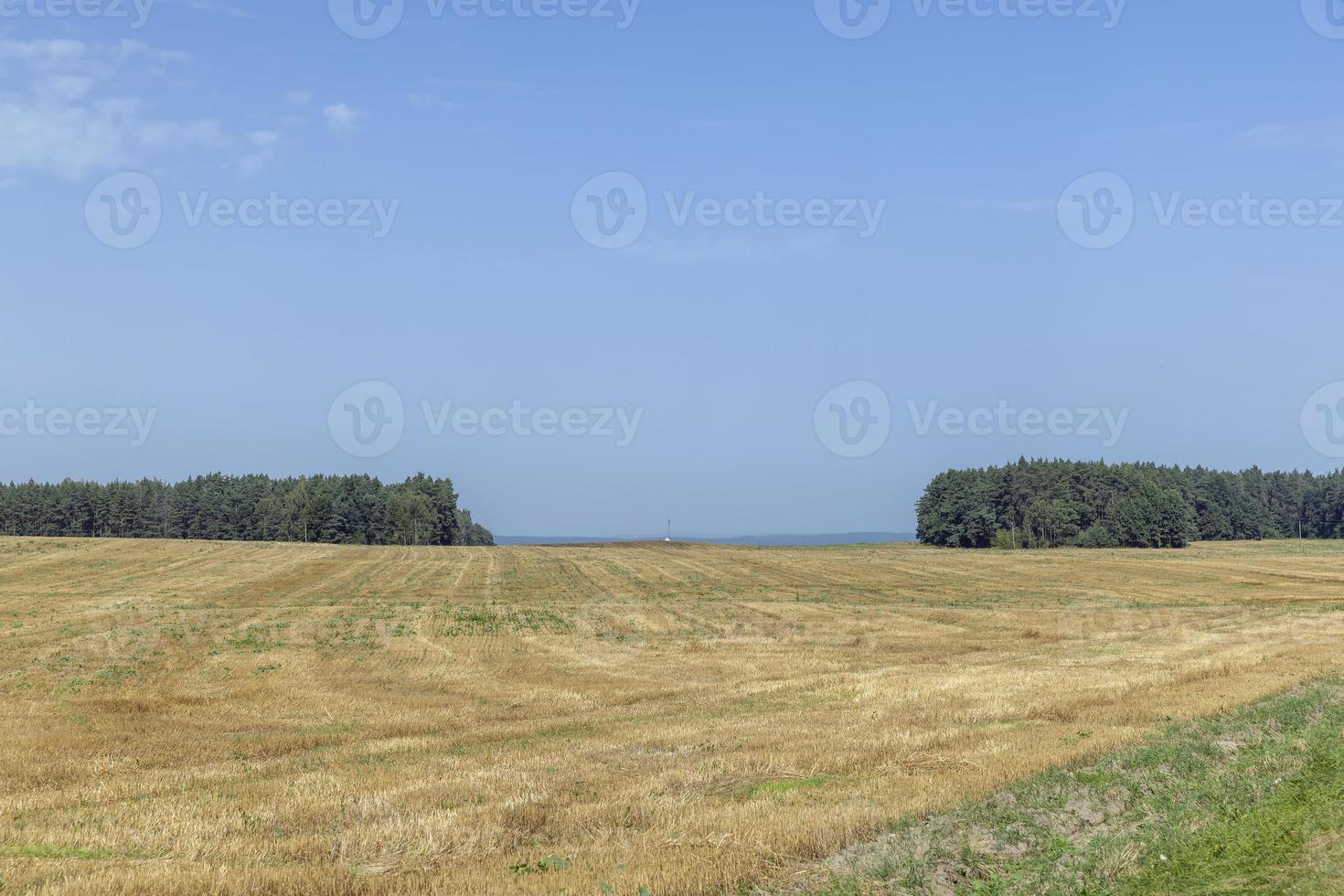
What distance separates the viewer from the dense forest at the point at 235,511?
571 feet

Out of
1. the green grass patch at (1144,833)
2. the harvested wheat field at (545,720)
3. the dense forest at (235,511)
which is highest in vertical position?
the dense forest at (235,511)

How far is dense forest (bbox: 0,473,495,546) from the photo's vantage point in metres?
174

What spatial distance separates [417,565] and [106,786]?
7295 cm

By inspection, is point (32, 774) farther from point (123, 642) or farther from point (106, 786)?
point (123, 642)

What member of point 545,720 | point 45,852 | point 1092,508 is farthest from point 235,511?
point 45,852

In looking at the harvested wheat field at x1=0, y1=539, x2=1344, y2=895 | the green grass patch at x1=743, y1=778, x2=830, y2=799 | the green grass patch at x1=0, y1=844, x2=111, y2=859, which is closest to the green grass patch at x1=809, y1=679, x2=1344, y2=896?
the harvested wheat field at x1=0, y1=539, x2=1344, y2=895

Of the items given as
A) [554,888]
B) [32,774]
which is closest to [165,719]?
[32,774]

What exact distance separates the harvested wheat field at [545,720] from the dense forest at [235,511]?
11663 cm

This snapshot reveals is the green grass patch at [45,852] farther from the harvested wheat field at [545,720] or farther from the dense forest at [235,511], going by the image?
the dense forest at [235,511]

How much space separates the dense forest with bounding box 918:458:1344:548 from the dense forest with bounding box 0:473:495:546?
90.5 m

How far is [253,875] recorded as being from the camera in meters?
10.4

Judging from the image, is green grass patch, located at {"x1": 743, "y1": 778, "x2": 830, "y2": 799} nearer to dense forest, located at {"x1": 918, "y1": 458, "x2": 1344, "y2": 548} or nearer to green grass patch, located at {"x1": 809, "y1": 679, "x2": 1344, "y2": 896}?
green grass patch, located at {"x1": 809, "y1": 679, "x2": 1344, "y2": 896}

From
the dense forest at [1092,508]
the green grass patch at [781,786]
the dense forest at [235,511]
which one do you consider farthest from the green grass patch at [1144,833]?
the dense forest at [235,511]

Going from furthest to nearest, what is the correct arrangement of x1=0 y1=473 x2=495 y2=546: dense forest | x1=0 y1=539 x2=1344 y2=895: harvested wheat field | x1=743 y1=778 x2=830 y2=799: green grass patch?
x1=0 y1=473 x2=495 y2=546: dense forest, x1=743 y1=778 x2=830 y2=799: green grass patch, x1=0 y1=539 x2=1344 y2=895: harvested wheat field
